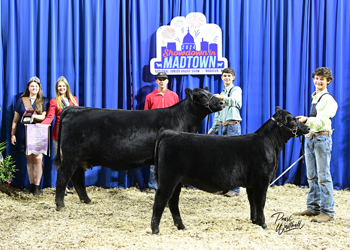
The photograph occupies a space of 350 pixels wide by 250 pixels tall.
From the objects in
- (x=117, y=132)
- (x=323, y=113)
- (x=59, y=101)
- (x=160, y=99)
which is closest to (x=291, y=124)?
(x=323, y=113)

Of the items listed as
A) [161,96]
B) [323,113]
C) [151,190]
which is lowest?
[151,190]

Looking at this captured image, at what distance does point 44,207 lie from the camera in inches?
151

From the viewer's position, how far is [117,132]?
3625 millimetres

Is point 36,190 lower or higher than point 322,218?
lower

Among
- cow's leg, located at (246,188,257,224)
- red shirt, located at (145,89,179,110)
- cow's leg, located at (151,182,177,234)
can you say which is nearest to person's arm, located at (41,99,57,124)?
red shirt, located at (145,89,179,110)

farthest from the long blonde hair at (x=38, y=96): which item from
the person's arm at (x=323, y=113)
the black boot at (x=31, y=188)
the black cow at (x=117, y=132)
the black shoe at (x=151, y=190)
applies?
the person's arm at (x=323, y=113)

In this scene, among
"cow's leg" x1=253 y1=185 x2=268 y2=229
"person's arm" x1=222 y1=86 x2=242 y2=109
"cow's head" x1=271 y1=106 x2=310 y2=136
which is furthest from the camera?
"person's arm" x1=222 y1=86 x2=242 y2=109

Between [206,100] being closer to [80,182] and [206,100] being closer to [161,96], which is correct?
[161,96]

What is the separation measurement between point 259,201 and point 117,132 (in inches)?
66.9

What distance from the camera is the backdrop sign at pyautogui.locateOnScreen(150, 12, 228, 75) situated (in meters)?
5.18

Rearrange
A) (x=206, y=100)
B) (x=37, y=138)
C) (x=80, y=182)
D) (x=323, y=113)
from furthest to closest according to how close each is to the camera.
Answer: (x=37, y=138), (x=80, y=182), (x=206, y=100), (x=323, y=113)

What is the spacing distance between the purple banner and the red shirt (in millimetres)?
1492

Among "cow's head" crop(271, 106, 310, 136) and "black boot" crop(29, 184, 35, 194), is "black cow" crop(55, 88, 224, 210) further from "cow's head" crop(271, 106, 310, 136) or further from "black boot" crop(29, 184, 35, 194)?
"black boot" crop(29, 184, 35, 194)

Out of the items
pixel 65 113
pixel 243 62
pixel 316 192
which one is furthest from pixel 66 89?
pixel 316 192
